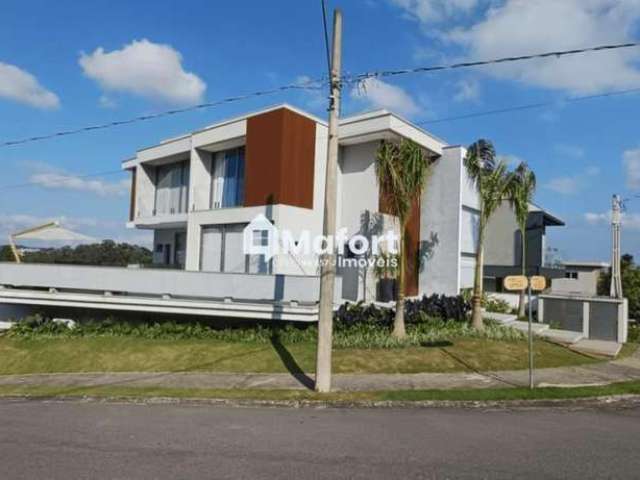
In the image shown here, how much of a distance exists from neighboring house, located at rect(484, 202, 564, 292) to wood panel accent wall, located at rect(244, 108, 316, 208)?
11.7 meters

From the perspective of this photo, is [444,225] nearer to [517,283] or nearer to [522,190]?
[522,190]

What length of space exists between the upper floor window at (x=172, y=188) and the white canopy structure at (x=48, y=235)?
4.11 metres

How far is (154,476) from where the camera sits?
4727 mm

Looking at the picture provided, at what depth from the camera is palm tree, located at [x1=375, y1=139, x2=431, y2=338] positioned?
42.8ft

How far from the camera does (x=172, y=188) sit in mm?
23484

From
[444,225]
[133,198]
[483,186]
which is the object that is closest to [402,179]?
[483,186]

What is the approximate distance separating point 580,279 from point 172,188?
2343cm

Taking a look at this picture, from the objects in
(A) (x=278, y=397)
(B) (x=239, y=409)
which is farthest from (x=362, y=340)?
(B) (x=239, y=409)

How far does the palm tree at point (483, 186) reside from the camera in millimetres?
14586

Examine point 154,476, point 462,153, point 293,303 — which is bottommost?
point 154,476

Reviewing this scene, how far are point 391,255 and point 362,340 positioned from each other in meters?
5.05

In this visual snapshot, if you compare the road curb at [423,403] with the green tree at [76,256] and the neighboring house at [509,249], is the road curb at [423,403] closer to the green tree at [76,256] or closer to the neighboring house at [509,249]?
the green tree at [76,256]

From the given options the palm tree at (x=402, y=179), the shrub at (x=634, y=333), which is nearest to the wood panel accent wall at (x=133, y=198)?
the palm tree at (x=402, y=179)

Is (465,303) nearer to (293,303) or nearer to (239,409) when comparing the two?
(293,303)
